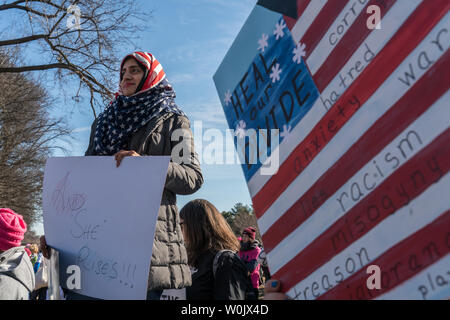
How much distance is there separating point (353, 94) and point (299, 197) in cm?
29

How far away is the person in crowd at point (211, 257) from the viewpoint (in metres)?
2.55

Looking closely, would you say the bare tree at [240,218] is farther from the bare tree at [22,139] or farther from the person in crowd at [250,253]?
the person in crowd at [250,253]

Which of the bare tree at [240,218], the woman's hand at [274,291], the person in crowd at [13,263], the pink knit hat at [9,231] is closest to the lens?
the woman's hand at [274,291]

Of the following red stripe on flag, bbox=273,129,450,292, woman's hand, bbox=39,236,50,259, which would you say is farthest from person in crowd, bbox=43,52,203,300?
red stripe on flag, bbox=273,129,450,292

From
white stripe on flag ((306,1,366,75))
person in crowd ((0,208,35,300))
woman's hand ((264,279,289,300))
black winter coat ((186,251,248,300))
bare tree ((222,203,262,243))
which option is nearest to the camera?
white stripe on flag ((306,1,366,75))

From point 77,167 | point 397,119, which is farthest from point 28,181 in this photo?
point 397,119

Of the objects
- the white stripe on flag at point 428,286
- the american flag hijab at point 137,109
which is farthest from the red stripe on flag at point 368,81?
the american flag hijab at point 137,109

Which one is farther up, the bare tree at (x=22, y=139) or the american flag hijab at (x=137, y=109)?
the bare tree at (x=22, y=139)

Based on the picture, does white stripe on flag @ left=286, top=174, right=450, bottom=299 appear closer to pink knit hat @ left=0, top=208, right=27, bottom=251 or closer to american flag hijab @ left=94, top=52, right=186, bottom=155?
american flag hijab @ left=94, top=52, right=186, bottom=155

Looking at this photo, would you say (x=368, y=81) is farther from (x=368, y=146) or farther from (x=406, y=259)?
(x=406, y=259)

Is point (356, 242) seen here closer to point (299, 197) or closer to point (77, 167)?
point (299, 197)

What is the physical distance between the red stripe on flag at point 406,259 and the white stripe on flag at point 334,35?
0.47 m

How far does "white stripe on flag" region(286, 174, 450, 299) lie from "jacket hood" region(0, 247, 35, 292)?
1.92 m

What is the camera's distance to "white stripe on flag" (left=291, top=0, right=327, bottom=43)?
1.11 m
